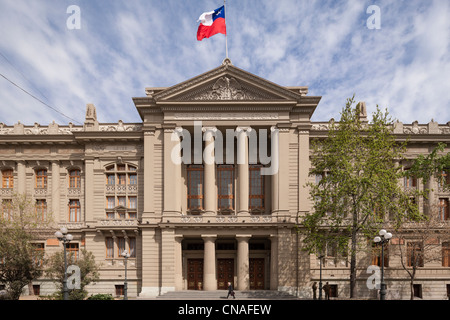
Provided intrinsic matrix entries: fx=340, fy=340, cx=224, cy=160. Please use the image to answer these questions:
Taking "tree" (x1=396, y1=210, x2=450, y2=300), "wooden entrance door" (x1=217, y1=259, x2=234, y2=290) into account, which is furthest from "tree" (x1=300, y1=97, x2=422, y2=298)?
"wooden entrance door" (x1=217, y1=259, x2=234, y2=290)

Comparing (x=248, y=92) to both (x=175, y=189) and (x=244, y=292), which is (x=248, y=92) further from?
(x=244, y=292)

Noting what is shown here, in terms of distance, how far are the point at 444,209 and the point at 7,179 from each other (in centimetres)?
4777

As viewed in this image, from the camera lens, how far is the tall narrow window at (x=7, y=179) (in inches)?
1479

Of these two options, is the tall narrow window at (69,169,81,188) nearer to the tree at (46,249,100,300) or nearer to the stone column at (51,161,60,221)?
the stone column at (51,161,60,221)

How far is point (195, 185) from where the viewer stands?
3744 centimetres

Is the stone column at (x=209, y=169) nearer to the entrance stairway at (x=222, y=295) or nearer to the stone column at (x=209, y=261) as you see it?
the stone column at (x=209, y=261)

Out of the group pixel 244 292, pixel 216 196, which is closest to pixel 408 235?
pixel 244 292

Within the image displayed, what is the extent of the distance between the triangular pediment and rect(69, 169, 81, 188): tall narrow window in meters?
12.5

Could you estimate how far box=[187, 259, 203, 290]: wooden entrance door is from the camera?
3569 centimetres

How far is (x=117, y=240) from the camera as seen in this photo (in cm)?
3562

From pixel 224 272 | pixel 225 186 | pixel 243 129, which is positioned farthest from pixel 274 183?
pixel 224 272

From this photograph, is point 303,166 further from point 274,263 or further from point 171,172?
point 171,172
